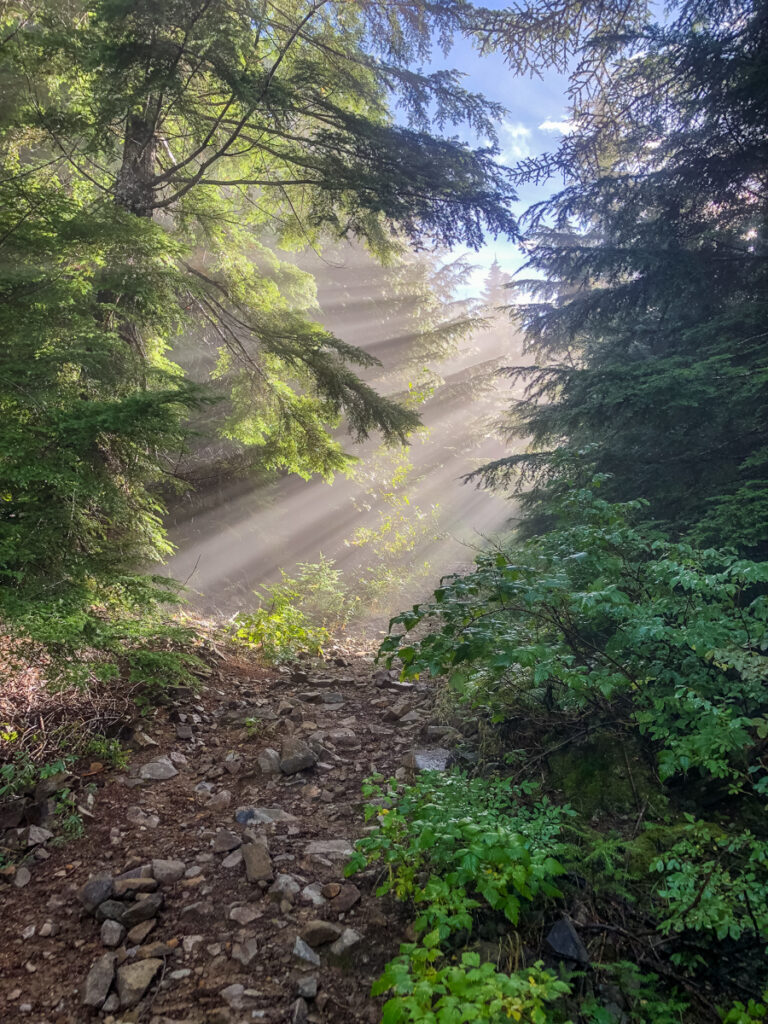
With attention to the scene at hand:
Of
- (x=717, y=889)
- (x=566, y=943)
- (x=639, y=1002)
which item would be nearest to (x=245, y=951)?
(x=566, y=943)

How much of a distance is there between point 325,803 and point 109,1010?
1.93 meters

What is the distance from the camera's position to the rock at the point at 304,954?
8.43 feet

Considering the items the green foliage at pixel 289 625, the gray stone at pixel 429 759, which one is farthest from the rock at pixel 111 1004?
the green foliage at pixel 289 625

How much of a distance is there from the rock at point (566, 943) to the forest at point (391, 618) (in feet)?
0.05

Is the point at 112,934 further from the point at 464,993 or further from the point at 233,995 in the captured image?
the point at 464,993

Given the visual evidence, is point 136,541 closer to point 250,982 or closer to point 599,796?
point 250,982

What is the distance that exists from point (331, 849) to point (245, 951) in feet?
2.84

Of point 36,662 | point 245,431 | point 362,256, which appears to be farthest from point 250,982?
point 362,256

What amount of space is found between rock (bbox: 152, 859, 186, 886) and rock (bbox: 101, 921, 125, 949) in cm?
35

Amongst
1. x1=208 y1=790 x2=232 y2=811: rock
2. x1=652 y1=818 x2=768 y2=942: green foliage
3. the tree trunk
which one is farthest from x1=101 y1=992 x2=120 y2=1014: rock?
the tree trunk

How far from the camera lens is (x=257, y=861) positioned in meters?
3.23

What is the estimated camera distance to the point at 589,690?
4094 mm

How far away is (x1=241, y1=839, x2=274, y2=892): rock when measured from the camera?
124 inches

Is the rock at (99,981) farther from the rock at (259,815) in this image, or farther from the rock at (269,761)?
the rock at (269,761)
